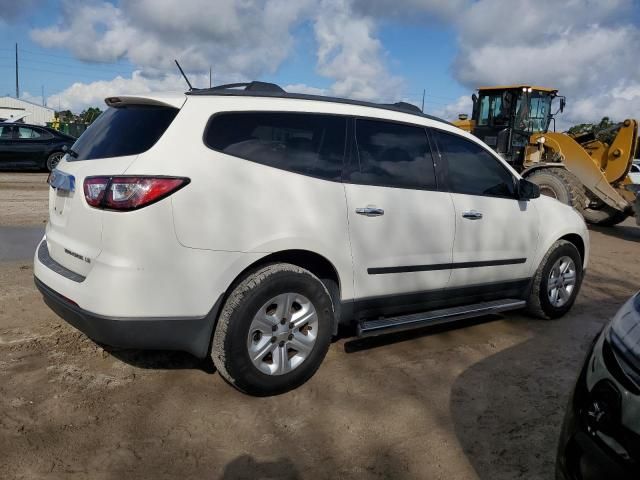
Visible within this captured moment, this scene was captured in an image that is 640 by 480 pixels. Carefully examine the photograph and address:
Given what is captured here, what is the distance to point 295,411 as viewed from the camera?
3.22 meters

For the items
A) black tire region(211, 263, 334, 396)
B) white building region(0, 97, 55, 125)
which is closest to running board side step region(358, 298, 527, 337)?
black tire region(211, 263, 334, 396)

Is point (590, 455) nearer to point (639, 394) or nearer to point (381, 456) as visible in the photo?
point (639, 394)

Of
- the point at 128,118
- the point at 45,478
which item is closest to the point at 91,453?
the point at 45,478

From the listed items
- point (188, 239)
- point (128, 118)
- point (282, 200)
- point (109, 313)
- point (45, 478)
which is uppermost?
point (128, 118)

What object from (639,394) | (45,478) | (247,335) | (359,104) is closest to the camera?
(639,394)

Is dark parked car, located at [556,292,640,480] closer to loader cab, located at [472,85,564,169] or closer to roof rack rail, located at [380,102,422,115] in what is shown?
roof rack rail, located at [380,102,422,115]

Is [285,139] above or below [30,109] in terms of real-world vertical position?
below

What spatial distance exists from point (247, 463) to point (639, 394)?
178 cm

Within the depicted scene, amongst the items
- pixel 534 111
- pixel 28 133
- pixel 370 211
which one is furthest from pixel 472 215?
pixel 28 133

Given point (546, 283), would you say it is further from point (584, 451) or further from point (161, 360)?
point (161, 360)

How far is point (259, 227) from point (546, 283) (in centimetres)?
305

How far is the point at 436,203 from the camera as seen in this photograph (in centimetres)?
400

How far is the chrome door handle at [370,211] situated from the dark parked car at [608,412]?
1.69m

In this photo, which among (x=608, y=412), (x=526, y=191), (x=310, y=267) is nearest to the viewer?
(x=608, y=412)
